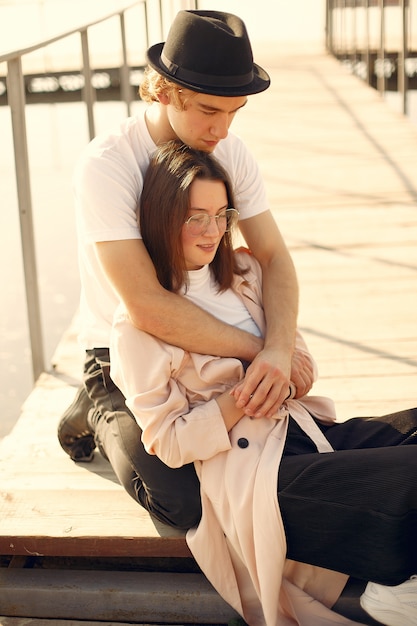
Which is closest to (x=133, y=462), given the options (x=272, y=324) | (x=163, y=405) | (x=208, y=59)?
(x=163, y=405)

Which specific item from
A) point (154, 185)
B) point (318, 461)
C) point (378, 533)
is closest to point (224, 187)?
point (154, 185)

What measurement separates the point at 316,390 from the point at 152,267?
816 mm

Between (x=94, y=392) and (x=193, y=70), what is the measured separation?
0.72 metres

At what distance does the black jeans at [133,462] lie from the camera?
1.83 meters

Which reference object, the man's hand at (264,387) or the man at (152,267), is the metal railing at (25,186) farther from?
the man's hand at (264,387)

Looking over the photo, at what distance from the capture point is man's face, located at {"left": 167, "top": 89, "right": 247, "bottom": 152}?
1901mm

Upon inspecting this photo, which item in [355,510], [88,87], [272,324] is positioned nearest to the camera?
[355,510]

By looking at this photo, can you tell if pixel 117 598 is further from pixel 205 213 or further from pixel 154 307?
pixel 205 213

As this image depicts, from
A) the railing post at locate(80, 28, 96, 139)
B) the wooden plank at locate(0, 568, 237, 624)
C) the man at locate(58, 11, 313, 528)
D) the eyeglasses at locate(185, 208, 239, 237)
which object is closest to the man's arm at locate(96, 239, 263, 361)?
the man at locate(58, 11, 313, 528)

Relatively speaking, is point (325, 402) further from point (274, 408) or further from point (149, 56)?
point (149, 56)

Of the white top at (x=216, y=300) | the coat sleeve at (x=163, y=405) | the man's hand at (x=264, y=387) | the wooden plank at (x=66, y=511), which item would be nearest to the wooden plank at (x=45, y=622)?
the wooden plank at (x=66, y=511)

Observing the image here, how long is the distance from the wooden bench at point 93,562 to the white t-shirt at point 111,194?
0.35 metres

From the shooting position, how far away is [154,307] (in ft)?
6.12

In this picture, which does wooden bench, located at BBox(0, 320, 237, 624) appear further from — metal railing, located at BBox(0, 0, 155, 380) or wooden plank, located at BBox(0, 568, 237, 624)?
metal railing, located at BBox(0, 0, 155, 380)
